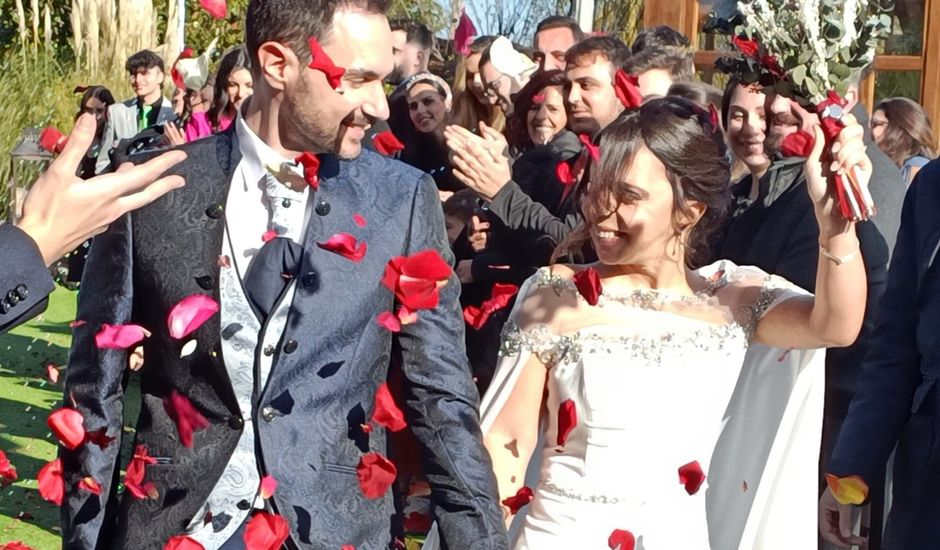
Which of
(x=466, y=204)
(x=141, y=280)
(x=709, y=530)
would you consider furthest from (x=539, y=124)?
(x=141, y=280)

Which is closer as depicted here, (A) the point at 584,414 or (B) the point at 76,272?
(A) the point at 584,414

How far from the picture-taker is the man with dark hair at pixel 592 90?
18.5ft

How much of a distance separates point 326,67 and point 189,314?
0.58m

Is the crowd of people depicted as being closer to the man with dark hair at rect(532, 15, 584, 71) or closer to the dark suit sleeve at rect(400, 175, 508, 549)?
the dark suit sleeve at rect(400, 175, 508, 549)

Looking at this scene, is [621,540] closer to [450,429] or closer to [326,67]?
[450,429]

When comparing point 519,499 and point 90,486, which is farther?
point 519,499

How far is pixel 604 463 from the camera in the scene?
11.9 feet

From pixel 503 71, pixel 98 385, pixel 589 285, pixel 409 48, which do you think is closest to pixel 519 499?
pixel 589 285

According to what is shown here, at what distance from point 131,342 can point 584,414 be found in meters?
1.13

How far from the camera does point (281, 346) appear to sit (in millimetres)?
3020

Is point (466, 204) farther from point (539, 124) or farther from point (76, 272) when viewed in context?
point (76, 272)

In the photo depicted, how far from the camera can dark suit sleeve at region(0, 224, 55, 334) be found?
232 cm

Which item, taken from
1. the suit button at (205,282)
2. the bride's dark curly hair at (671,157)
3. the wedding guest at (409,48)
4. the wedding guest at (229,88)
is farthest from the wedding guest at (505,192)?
the wedding guest at (409,48)

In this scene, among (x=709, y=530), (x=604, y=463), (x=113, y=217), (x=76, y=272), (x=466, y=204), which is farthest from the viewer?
(x=76, y=272)
